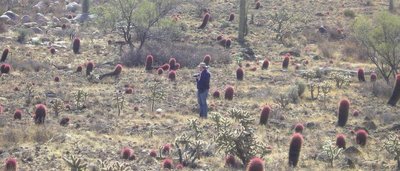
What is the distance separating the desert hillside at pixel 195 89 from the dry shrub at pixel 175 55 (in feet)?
0.25

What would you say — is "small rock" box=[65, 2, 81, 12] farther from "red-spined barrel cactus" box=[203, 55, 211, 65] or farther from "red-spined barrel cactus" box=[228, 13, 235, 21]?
"red-spined barrel cactus" box=[203, 55, 211, 65]

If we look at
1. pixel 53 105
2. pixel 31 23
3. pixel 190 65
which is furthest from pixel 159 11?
pixel 53 105

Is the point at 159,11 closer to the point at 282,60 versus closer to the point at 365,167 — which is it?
the point at 282,60

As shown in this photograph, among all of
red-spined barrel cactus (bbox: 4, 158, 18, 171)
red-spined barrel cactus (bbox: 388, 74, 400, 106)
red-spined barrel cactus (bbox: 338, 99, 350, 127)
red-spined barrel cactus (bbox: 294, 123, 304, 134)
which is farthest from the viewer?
red-spined barrel cactus (bbox: 388, 74, 400, 106)

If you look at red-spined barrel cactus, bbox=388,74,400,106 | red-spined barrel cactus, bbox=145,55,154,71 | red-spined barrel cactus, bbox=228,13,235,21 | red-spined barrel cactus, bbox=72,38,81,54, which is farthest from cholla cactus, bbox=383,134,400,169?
red-spined barrel cactus, bbox=228,13,235,21

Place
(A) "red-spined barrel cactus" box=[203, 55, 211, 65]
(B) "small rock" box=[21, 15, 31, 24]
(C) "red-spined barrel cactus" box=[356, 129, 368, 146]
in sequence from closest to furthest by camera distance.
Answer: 1. (C) "red-spined barrel cactus" box=[356, 129, 368, 146]
2. (A) "red-spined barrel cactus" box=[203, 55, 211, 65]
3. (B) "small rock" box=[21, 15, 31, 24]

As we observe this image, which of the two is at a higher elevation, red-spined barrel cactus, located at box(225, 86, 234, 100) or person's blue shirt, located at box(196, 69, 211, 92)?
person's blue shirt, located at box(196, 69, 211, 92)

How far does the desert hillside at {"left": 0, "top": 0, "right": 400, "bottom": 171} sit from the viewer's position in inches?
501

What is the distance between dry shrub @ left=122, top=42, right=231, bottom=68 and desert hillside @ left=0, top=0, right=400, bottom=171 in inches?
3.0

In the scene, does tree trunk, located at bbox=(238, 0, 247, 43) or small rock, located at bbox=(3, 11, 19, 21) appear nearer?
tree trunk, located at bbox=(238, 0, 247, 43)

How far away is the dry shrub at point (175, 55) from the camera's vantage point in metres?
26.6

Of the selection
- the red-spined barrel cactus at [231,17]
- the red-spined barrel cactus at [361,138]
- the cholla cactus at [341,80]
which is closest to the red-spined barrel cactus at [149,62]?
the cholla cactus at [341,80]

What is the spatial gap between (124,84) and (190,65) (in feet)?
17.7

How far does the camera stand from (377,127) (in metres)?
16.8
